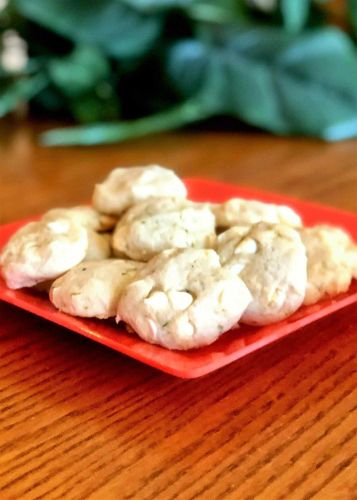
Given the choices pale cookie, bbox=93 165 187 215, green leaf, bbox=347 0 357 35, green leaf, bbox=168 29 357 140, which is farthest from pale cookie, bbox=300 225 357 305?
green leaf, bbox=347 0 357 35

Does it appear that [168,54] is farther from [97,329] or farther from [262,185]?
→ [97,329]

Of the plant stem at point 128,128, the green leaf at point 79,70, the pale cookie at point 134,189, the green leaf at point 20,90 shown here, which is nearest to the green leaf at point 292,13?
the plant stem at point 128,128

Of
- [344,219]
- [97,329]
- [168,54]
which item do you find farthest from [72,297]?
[168,54]

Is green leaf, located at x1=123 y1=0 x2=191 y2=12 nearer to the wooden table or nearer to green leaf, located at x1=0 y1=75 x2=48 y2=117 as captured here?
green leaf, located at x1=0 y1=75 x2=48 y2=117

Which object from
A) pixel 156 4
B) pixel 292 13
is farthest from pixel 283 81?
pixel 156 4

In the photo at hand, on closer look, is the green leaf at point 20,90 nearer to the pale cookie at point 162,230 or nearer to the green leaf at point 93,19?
the green leaf at point 93,19

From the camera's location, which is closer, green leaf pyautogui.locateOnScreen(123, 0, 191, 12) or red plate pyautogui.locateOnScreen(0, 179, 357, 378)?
red plate pyautogui.locateOnScreen(0, 179, 357, 378)
